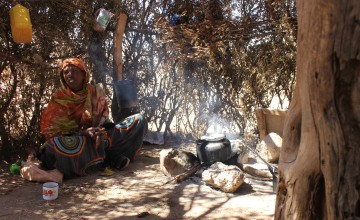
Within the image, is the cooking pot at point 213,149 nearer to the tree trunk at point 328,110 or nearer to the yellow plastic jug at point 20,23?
the yellow plastic jug at point 20,23

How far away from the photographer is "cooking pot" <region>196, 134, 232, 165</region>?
4309 mm

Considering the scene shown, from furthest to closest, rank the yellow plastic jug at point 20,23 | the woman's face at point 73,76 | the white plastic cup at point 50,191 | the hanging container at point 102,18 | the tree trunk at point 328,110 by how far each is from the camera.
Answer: the hanging container at point 102,18, the woman's face at point 73,76, the yellow plastic jug at point 20,23, the white plastic cup at point 50,191, the tree trunk at point 328,110

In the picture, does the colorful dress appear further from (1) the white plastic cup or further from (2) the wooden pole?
(2) the wooden pole

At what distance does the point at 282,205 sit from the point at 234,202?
69.0 inches

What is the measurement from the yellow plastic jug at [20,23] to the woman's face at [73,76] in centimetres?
56

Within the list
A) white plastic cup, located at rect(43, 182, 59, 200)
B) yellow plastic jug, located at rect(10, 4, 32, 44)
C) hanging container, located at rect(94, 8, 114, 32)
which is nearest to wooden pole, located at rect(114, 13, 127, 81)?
hanging container, located at rect(94, 8, 114, 32)

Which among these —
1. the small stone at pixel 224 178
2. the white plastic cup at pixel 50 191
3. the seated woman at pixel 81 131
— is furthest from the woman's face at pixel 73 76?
the small stone at pixel 224 178

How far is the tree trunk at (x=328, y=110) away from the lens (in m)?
1.42

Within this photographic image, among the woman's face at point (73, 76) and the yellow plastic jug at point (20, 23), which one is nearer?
the yellow plastic jug at point (20, 23)

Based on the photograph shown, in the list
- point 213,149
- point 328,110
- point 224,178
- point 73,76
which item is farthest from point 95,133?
point 328,110

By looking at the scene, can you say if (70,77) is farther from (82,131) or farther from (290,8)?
(290,8)

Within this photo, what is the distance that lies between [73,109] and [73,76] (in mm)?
482

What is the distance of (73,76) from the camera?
14.5 ft

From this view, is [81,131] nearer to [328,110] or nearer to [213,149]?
[213,149]
